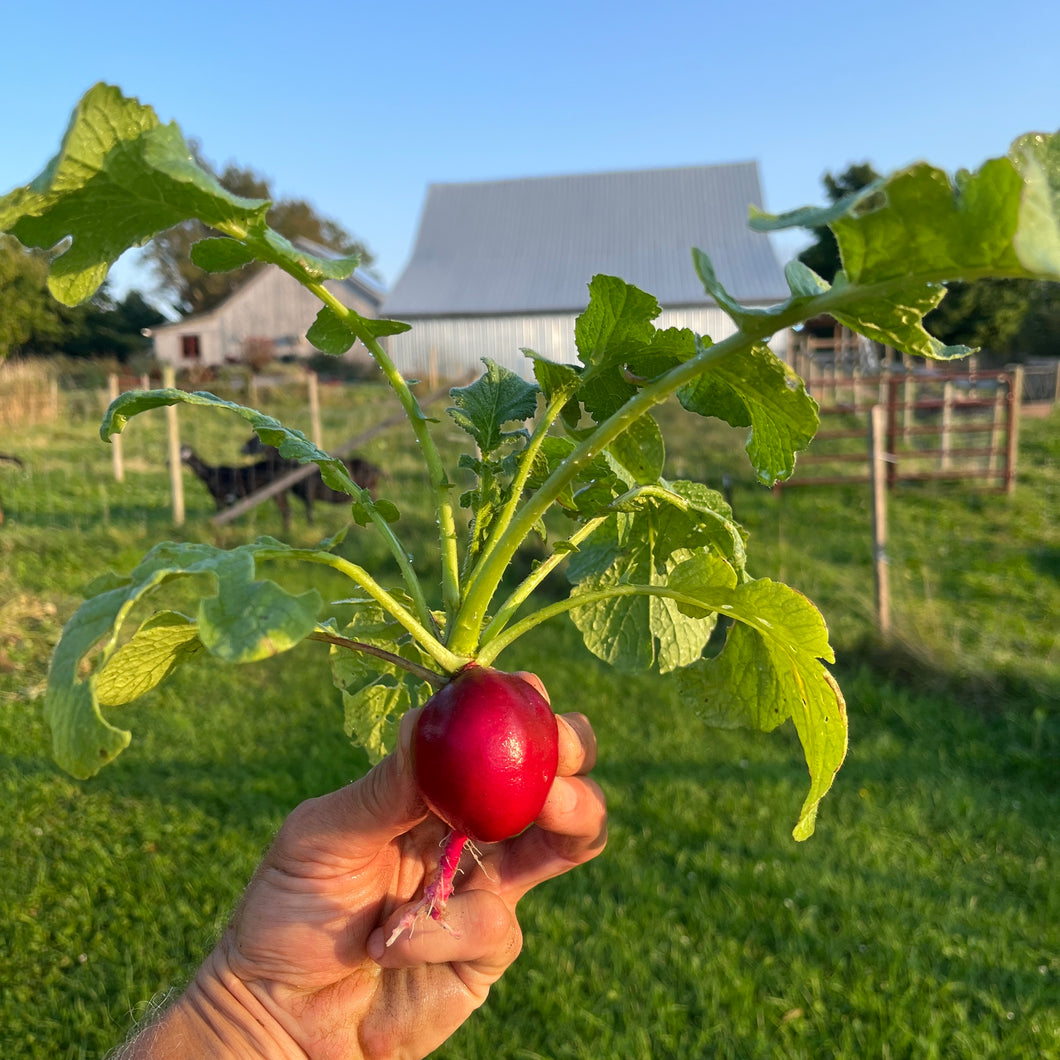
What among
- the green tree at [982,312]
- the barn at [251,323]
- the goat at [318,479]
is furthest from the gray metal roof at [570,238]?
the goat at [318,479]

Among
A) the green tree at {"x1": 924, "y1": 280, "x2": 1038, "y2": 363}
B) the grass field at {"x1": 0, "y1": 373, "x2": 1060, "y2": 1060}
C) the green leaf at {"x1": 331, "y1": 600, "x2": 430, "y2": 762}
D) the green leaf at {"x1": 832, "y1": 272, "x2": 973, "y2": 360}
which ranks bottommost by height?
the grass field at {"x1": 0, "y1": 373, "x2": 1060, "y2": 1060}

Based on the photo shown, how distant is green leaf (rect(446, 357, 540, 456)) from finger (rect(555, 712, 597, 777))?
54 cm

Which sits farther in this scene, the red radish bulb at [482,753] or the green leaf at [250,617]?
the red radish bulb at [482,753]

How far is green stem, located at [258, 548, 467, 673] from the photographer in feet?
3.50

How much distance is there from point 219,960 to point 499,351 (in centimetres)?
2503

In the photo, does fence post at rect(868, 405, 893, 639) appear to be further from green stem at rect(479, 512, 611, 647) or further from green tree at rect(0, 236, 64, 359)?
green tree at rect(0, 236, 64, 359)

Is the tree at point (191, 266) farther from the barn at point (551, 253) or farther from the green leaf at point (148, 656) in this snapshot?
the green leaf at point (148, 656)

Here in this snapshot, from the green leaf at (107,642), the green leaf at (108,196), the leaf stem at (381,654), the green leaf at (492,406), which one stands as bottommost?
the leaf stem at (381,654)

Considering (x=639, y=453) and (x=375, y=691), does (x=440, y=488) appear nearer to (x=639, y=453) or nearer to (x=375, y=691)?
(x=639, y=453)

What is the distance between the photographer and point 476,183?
2862cm

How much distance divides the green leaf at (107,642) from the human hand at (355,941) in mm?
514

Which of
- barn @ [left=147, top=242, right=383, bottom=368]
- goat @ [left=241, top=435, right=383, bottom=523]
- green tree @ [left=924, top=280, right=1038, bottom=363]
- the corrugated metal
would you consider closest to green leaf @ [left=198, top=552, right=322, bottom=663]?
goat @ [left=241, top=435, right=383, bottom=523]

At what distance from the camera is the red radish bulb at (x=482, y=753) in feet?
3.69

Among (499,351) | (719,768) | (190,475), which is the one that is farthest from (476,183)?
(719,768)
